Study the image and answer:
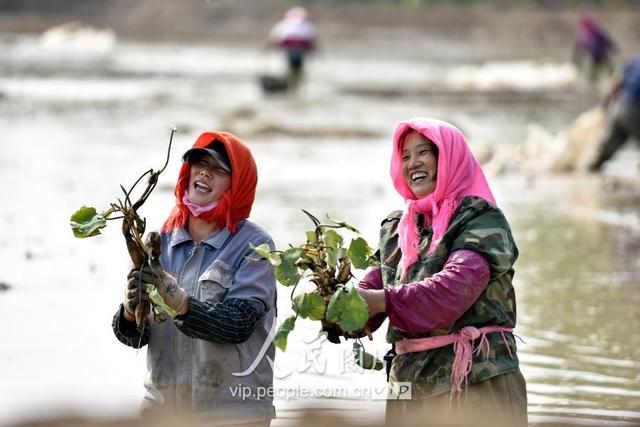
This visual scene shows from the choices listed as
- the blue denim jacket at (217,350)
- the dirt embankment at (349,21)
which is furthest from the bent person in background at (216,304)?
the dirt embankment at (349,21)

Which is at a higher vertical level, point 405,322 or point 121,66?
point 121,66

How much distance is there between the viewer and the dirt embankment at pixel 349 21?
54781mm

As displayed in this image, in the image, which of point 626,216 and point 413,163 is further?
point 626,216

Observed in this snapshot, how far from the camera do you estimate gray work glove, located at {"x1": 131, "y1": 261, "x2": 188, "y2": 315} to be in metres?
4.28

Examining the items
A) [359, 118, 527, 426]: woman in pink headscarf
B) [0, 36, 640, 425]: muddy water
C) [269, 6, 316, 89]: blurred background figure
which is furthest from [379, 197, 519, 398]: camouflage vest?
[269, 6, 316, 89]: blurred background figure

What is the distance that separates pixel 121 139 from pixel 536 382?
13.5 metres

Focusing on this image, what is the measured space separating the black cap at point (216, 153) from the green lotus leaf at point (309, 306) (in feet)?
1.95

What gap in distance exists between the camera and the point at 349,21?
60.2 meters

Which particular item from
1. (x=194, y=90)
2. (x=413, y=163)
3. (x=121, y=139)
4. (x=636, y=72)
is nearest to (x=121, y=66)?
(x=194, y=90)

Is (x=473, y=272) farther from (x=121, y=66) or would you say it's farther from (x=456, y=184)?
(x=121, y=66)

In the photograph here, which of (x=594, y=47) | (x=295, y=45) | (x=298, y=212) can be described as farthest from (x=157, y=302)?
(x=594, y=47)

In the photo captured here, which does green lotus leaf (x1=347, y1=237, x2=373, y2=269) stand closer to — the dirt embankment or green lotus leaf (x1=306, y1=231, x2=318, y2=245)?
green lotus leaf (x1=306, y1=231, x2=318, y2=245)

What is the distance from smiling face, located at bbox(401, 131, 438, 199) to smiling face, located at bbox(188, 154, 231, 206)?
570 mm

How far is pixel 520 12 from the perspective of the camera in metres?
59.5
